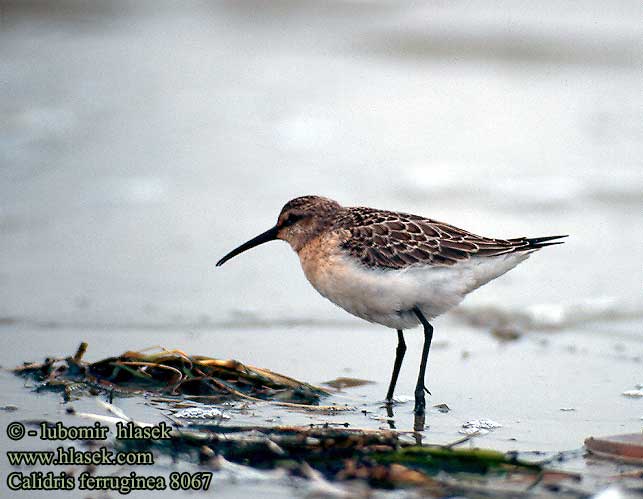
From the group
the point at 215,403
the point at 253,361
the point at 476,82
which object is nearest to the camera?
the point at 215,403

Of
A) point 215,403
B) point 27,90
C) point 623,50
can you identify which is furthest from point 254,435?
point 623,50

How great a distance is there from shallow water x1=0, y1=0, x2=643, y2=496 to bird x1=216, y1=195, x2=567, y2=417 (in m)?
0.54

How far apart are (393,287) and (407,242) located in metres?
0.34

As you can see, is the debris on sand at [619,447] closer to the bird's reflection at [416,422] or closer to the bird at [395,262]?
the bird's reflection at [416,422]

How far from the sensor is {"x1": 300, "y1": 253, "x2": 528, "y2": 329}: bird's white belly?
20.1 feet

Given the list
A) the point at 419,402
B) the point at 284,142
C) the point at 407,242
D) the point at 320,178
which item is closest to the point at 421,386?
the point at 419,402

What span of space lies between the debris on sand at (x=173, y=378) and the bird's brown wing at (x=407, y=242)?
0.88 metres

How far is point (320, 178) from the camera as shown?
38.1ft

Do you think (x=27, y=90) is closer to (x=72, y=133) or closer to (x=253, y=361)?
(x=72, y=133)

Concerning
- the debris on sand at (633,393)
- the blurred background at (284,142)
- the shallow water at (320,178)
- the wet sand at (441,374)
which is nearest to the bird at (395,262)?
the wet sand at (441,374)

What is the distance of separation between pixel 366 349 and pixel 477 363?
820mm

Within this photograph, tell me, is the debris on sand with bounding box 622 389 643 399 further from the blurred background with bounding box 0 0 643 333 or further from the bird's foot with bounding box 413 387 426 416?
the blurred background with bounding box 0 0 643 333

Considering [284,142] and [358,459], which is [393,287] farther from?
[284,142]

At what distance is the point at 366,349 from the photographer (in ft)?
24.5
